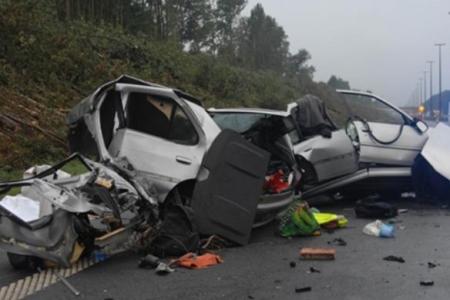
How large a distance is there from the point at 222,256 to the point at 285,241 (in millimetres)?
1121

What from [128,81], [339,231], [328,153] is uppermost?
[128,81]

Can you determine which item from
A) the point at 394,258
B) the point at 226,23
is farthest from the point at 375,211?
the point at 226,23

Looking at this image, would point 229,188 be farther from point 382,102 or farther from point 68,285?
point 382,102

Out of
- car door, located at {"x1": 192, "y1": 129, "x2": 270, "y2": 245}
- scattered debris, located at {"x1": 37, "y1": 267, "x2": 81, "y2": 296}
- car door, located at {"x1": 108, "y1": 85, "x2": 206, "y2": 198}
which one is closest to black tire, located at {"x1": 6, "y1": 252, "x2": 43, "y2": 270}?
scattered debris, located at {"x1": 37, "y1": 267, "x2": 81, "y2": 296}

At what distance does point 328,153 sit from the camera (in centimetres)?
923

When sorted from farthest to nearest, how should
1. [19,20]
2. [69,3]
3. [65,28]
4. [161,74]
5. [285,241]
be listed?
1. [69,3]
2. [161,74]
3. [65,28]
4. [19,20]
5. [285,241]

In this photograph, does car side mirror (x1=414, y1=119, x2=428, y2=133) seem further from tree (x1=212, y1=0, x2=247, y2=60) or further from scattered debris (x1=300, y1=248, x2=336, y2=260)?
tree (x1=212, y1=0, x2=247, y2=60)

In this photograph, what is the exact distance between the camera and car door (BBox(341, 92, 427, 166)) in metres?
9.70

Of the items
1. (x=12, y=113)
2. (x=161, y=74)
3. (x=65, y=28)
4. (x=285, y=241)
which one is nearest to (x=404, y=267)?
(x=285, y=241)

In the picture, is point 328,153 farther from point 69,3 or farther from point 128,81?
point 69,3

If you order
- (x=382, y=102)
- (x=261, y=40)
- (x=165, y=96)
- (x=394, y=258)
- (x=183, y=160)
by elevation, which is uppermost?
(x=261, y=40)

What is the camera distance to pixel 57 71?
18.1 m

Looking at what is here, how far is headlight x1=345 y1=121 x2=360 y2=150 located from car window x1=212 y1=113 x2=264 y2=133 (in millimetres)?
1866

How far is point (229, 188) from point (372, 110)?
14.6 ft
